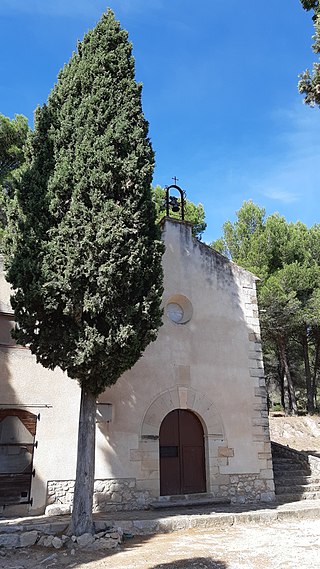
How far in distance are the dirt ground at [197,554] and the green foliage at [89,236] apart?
2.18 meters

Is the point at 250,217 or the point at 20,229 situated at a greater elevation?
the point at 250,217

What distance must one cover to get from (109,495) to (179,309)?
420cm

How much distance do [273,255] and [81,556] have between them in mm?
16625

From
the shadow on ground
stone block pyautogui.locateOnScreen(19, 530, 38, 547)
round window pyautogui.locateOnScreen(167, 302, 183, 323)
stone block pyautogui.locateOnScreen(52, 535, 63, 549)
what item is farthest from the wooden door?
round window pyautogui.locateOnScreen(167, 302, 183, 323)

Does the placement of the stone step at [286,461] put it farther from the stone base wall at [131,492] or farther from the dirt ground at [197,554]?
the dirt ground at [197,554]

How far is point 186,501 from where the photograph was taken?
333 inches

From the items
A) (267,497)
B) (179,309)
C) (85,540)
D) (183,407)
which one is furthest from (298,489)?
(85,540)

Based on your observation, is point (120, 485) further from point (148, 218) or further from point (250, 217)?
point (250, 217)

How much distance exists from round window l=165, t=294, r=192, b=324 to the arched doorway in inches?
79.7

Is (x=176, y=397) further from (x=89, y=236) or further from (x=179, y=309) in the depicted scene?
(x=89, y=236)

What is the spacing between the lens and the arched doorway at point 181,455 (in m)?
8.89

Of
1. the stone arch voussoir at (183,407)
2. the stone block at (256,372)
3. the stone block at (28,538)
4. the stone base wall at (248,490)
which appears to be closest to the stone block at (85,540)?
the stone block at (28,538)

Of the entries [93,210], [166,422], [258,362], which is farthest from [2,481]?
[258,362]

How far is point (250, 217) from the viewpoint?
21.5 metres
